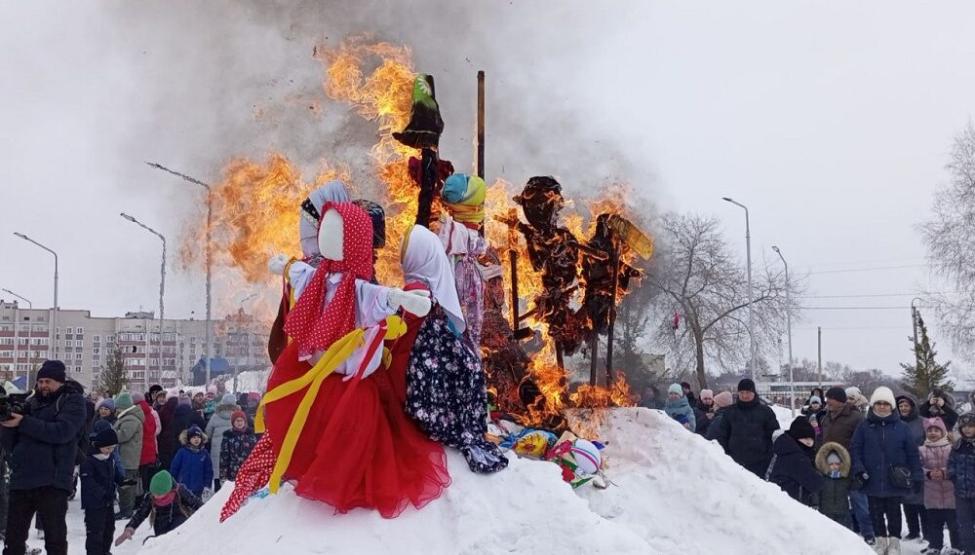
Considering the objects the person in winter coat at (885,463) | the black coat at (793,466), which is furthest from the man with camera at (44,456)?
the person in winter coat at (885,463)

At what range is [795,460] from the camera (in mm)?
9523

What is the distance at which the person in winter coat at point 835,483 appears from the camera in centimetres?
986

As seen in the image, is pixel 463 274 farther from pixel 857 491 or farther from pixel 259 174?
pixel 857 491

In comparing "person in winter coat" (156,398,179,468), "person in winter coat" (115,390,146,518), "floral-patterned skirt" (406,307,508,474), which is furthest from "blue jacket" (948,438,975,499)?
"person in winter coat" (156,398,179,468)

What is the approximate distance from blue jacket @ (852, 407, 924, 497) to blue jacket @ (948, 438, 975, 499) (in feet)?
1.08

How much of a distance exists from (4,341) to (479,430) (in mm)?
114509

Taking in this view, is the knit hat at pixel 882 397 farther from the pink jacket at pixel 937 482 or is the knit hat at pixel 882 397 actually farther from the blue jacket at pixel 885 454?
the pink jacket at pixel 937 482

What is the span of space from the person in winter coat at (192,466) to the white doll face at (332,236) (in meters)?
5.33

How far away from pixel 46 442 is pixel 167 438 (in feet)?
22.8

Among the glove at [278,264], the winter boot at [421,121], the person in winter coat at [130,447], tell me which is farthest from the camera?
the person in winter coat at [130,447]

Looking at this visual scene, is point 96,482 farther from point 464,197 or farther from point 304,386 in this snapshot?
point 464,197

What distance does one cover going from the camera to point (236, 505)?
630cm

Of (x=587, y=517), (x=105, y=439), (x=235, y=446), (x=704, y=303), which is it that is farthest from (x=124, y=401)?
(x=704, y=303)

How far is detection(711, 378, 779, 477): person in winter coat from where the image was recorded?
32.1ft
